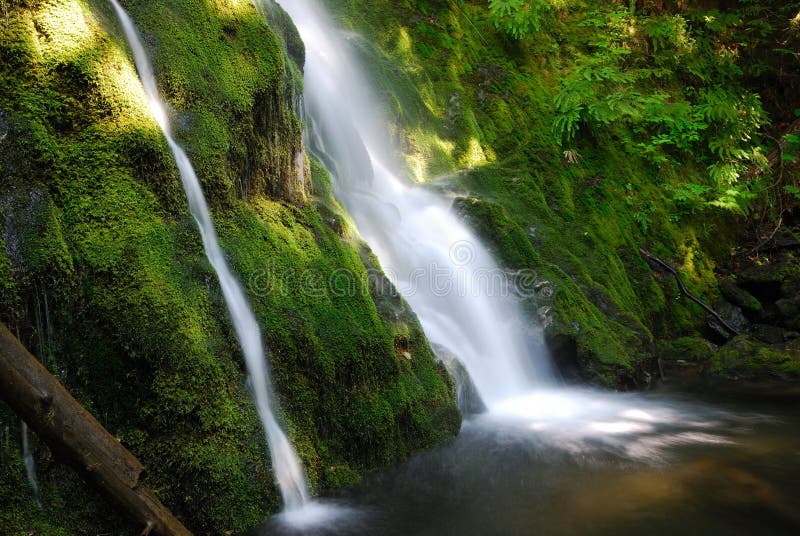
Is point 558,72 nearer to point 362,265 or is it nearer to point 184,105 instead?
point 362,265

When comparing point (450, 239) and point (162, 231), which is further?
point (450, 239)

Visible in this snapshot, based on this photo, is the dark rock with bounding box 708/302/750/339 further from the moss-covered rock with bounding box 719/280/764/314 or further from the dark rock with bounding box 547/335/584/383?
the dark rock with bounding box 547/335/584/383

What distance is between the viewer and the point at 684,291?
34.7 ft

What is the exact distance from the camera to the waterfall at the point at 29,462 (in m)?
3.11

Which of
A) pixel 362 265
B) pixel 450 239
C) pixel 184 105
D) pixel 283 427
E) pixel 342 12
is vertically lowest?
pixel 283 427

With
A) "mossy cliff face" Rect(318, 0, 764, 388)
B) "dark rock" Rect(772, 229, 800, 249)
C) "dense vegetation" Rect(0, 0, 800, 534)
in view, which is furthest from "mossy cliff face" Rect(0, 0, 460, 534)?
"dark rock" Rect(772, 229, 800, 249)

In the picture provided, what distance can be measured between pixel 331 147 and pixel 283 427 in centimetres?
451

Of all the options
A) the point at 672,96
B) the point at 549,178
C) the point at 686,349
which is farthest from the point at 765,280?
the point at 672,96

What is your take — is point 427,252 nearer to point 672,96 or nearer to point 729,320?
point 729,320

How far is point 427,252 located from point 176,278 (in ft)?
14.0

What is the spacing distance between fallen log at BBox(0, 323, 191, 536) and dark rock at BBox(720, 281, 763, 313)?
10543 mm

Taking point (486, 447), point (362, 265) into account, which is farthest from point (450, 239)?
point (486, 447)

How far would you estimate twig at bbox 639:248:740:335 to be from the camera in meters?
10.4

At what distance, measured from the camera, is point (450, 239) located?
8305mm
